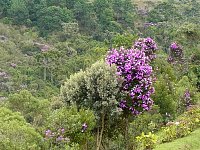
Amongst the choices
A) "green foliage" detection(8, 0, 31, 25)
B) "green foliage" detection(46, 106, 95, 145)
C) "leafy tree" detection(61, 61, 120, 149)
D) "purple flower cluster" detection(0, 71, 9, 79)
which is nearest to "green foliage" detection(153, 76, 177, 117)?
"leafy tree" detection(61, 61, 120, 149)

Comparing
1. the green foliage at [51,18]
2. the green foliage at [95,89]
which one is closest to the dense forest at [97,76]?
the green foliage at [95,89]

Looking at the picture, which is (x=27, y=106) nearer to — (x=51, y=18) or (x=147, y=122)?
(x=147, y=122)

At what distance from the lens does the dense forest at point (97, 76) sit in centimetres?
888

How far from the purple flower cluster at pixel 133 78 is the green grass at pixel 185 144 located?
150 cm

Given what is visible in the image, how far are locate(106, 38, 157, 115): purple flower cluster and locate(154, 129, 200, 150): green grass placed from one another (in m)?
1.50

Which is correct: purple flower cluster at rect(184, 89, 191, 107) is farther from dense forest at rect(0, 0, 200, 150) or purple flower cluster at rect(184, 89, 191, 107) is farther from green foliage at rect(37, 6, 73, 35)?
green foliage at rect(37, 6, 73, 35)

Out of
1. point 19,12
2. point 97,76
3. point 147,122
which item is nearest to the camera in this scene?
point 97,76

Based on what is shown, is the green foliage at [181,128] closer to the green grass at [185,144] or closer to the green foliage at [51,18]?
the green grass at [185,144]

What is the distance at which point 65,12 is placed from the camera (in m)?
57.7

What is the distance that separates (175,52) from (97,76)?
1638cm

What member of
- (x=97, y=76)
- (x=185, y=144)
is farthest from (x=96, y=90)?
(x=185, y=144)

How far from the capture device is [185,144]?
10.0 meters

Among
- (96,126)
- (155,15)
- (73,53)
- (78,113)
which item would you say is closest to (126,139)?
(96,126)

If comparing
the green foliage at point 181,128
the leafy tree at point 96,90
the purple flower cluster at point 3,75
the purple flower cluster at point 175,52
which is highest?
the leafy tree at point 96,90
